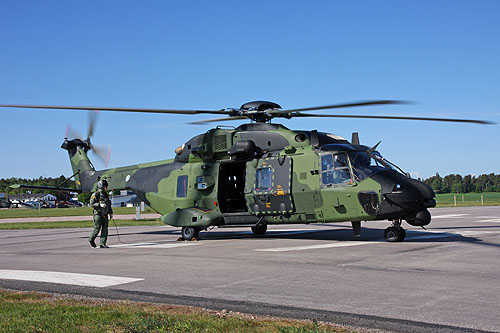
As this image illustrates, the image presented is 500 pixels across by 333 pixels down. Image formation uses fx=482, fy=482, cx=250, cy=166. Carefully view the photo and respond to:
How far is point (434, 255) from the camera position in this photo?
10.8 m

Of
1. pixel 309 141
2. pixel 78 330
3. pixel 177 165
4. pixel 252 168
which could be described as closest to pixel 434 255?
pixel 309 141

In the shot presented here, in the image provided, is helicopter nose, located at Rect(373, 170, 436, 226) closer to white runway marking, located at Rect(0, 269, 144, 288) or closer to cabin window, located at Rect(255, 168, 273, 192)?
cabin window, located at Rect(255, 168, 273, 192)

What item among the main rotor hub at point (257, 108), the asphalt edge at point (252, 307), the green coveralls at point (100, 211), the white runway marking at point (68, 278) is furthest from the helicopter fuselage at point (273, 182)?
the asphalt edge at point (252, 307)

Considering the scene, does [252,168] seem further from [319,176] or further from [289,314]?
[289,314]

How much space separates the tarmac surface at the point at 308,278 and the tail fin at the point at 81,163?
8.46 metres

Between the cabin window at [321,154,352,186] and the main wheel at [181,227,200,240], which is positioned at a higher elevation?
the cabin window at [321,154,352,186]

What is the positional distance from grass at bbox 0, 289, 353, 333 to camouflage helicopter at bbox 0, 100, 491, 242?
7.07m

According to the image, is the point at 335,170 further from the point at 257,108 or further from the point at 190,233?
the point at 190,233

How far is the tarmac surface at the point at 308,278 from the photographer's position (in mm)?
5602

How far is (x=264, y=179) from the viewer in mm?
15914

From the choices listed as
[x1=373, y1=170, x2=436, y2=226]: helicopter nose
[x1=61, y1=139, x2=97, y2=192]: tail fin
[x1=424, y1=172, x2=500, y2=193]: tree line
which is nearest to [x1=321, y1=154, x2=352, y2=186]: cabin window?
[x1=373, y1=170, x2=436, y2=226]: helicopter nose

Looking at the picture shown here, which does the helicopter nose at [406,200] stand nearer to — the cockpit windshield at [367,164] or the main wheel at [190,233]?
the cockpit windshield at [367,164]

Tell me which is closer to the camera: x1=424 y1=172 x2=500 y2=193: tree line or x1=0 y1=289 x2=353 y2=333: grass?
x1=0 y1=289 x2=353 y2=333: grass

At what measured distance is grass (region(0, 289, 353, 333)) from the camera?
4.87 metres
